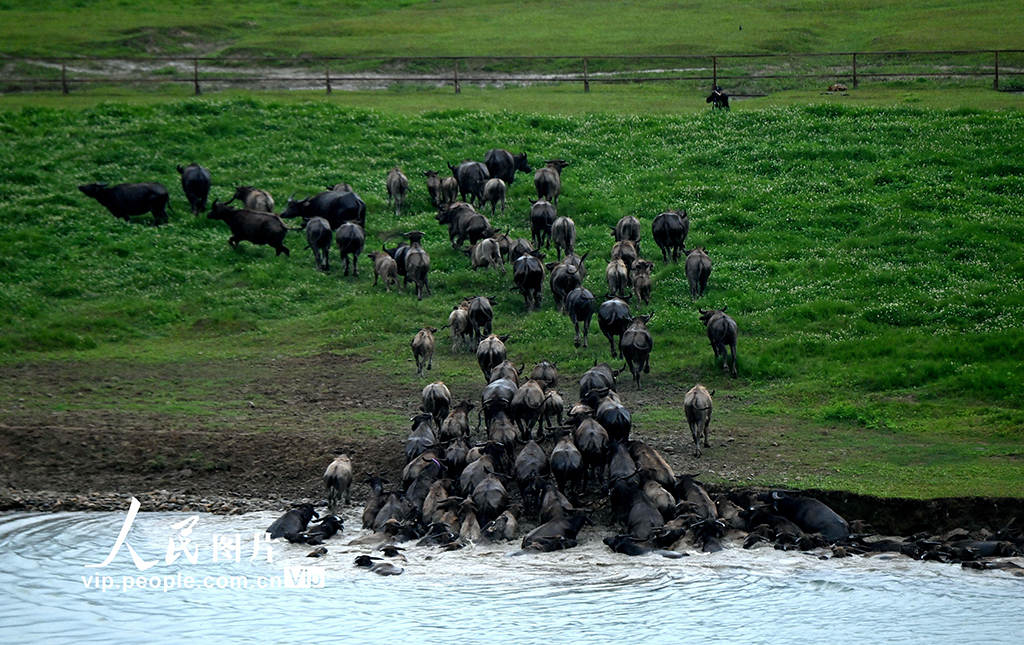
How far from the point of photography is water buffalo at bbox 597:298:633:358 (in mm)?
20516

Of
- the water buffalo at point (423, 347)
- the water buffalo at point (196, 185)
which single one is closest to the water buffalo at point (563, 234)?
the water buffalo at point (423, 347)

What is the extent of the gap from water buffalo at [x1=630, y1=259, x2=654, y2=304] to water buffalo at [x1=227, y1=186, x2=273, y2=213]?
34.1ft

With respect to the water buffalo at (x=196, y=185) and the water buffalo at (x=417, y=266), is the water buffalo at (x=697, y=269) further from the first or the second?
the water buffalo at (x=196, y=185)

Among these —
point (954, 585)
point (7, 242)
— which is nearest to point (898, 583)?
point (954, 585)

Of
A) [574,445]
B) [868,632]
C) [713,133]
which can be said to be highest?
[713,133]

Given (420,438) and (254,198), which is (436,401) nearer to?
(420,438)

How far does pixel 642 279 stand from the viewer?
22688mm

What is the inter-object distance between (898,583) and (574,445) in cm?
458

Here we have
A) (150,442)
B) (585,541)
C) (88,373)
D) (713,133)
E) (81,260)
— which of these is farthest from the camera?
(713,133)

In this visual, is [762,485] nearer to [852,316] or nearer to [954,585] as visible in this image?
[954,585]

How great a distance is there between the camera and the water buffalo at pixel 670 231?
24.5 m

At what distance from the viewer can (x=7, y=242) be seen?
2703 cm

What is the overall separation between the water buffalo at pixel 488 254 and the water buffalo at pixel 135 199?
8914mm

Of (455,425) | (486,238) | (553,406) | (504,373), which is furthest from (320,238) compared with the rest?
(553,406)
